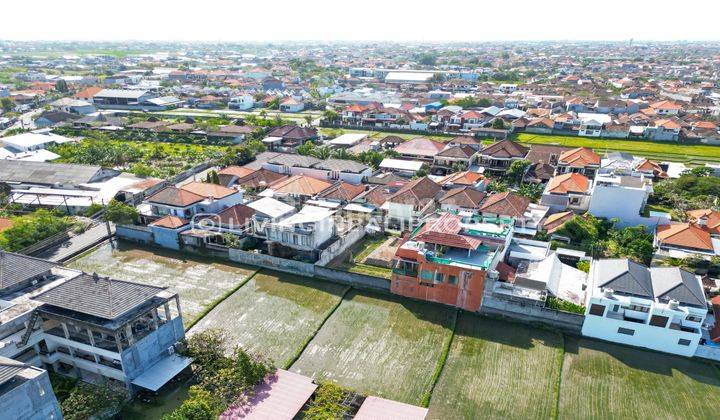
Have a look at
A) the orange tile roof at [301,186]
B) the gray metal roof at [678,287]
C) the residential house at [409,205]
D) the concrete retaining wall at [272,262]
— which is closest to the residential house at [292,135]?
the orange tile roof at [301,186]

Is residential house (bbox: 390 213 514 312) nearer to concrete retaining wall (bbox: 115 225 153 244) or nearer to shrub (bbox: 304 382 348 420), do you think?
shrub (bbox: 304 382 348 420)

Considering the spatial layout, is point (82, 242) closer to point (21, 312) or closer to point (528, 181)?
point (21, 312)

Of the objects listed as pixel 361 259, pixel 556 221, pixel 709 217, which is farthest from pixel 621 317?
pixel 709 217

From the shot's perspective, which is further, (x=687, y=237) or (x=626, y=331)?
(x=687, y=237)

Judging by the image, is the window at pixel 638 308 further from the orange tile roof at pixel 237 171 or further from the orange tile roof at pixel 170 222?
the orange tile roof at pixel 237 171

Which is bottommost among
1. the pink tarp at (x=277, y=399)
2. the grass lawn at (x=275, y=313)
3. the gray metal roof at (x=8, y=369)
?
the grass lawn at (x=275, y=313)

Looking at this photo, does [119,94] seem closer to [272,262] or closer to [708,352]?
[272,262]

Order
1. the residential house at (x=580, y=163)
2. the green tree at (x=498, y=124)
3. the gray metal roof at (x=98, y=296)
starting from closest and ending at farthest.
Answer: the gray metal roof at (x=98, y=296) < the residential house at (x=580, y=163) < the green tree at (x=498, y=124)
